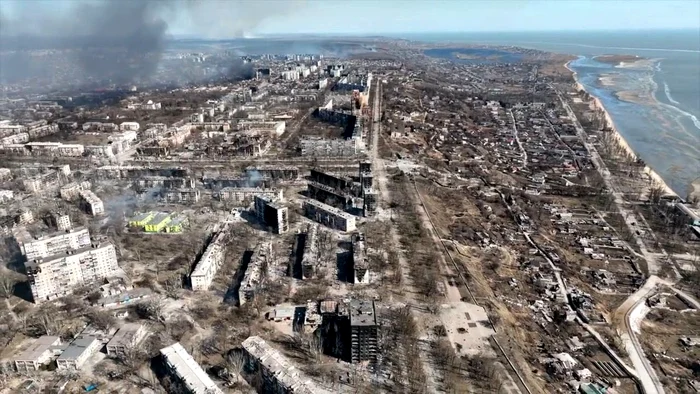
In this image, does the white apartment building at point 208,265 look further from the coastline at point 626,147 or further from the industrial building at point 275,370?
the coastline at point 626,147

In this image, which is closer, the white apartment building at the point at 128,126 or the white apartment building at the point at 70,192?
the white apartment building at the point at 70,192

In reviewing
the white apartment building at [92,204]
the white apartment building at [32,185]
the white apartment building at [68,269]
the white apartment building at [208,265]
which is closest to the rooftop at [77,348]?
the white apartment building at [68,269]

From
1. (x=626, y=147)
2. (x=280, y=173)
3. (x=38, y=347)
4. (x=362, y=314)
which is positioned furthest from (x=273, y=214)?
(x=626, y=147)

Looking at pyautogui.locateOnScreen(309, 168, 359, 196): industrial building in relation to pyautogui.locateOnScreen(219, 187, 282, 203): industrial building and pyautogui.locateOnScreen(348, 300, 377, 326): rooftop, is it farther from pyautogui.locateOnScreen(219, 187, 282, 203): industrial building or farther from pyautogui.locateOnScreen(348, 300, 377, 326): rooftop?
pyautogui.locateOnScreen(348, 300, 377, 326): rooftop

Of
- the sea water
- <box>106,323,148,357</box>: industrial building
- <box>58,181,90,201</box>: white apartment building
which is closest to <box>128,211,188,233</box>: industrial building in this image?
<box>58,181,90,201</box>: white apartment building

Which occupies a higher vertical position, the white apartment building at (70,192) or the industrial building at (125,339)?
the white apartment building at (70,192)

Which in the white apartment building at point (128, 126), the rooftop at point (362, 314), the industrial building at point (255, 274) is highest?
the white apartment building at point (128, 126)

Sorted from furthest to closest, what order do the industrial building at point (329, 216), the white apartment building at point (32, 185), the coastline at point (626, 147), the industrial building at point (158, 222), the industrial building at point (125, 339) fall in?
the coastline at point (626, 147) → the white apartment building at point (32, 185) → the industrial building at point (329, 216) → the industrial building at point (158, 222) → the industrial building at point (125, 339)
